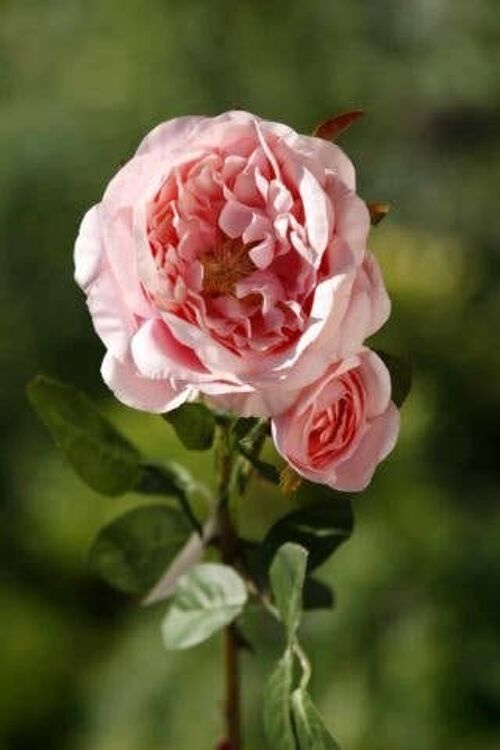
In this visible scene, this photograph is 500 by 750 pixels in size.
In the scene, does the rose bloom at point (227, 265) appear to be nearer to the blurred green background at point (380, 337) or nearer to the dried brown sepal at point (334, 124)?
the dried brown sepal at point (334, 124)

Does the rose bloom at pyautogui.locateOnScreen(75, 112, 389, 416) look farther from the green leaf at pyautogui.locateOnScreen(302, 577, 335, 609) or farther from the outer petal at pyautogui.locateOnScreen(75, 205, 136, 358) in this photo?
the green leaf at pyautogui.locateOnScreen(302, 577, 335, 609)

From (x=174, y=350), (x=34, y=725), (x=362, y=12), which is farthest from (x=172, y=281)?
(x=362, y=12)

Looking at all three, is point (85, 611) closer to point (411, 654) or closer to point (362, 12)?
point (411, 654)

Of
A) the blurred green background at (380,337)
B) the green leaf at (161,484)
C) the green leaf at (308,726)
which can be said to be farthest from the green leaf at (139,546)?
the blurred green background at (380,337)

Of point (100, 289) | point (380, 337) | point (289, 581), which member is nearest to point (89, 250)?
point (100, 289)

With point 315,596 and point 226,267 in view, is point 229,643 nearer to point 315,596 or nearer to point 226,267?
point 315,596

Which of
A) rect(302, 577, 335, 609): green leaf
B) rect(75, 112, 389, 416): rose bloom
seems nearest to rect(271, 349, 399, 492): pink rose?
rect(75, 112, 389, 416): rose bloom
